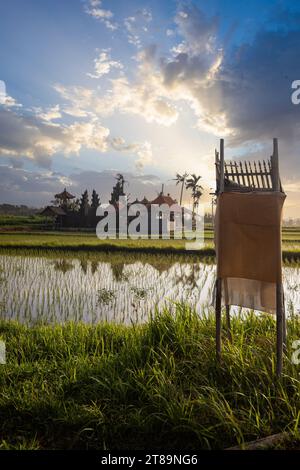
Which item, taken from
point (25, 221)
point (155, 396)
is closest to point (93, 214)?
point (25, 221)

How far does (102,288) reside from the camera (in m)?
7.85

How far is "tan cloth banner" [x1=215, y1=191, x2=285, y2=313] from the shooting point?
294 cm

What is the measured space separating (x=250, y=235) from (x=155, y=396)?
1.51 metres

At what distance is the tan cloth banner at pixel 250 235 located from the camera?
294 cm

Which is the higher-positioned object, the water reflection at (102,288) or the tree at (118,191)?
the tree at (118,191)

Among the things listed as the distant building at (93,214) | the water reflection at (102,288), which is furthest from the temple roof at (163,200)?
the water reflection at (102,288)

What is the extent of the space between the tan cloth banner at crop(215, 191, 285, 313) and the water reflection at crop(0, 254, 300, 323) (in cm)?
140

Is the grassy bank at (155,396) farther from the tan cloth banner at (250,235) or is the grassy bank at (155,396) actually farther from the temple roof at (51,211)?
the temple roof at (51,211)

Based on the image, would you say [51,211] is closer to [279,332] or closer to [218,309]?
[218,309]

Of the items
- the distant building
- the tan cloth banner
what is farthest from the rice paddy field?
the distant building

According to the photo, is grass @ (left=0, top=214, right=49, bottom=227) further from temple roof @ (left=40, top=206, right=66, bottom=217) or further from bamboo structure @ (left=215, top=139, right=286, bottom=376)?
bamboo structure @ (left=215, top=139, right=286, bottom=376)

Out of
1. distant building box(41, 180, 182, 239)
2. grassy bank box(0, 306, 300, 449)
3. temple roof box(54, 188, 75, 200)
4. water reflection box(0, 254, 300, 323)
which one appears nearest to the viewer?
grassy bank box(0, 306, 300, 449)

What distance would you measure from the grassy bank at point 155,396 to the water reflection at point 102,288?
→ 785mm
